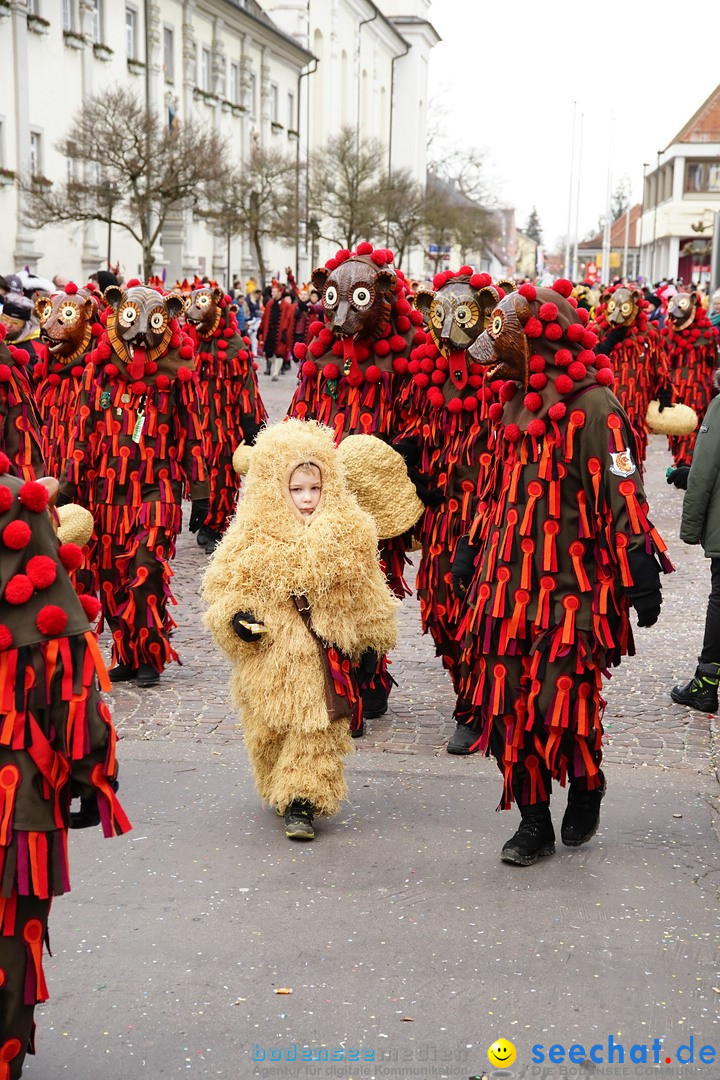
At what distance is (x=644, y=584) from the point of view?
15.1ft

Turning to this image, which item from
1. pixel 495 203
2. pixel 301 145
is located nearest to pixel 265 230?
pixel 301 145

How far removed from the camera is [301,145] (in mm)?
54750

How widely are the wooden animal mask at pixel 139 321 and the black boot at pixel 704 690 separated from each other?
3373 millimetres

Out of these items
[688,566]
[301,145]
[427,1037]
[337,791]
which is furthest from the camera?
[301,145]

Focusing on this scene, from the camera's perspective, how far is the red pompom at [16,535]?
3.03m

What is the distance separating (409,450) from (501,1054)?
10.8 feet

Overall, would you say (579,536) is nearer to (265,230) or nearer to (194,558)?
(194,558)

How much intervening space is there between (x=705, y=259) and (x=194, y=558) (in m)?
61.9

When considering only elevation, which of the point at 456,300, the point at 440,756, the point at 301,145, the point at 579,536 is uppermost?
the point at 301,145

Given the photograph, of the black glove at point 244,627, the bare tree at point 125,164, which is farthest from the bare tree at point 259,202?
the black glove at point 244,627

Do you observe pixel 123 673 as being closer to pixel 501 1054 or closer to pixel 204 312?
pixel 501 1054

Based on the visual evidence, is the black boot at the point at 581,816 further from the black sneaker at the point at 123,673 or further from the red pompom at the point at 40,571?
the black sneaker at the point at 123,673

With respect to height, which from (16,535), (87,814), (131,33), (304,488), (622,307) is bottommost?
(87,814)

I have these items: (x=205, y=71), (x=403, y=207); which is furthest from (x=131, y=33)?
(x=403, y=207)
